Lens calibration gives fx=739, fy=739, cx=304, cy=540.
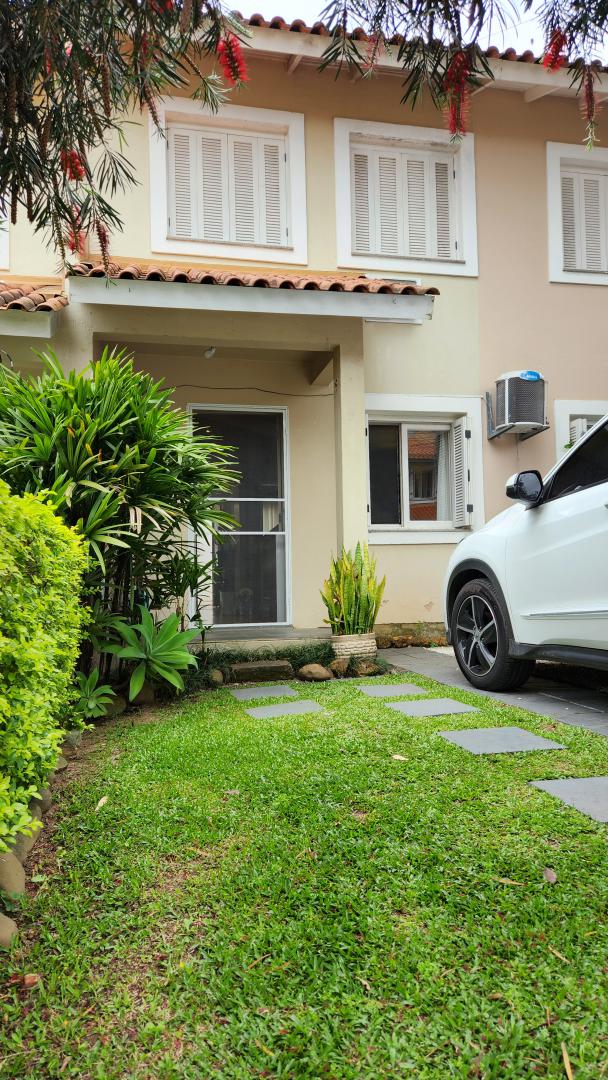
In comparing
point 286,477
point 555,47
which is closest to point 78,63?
point 555,47

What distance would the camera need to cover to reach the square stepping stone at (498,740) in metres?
3.44

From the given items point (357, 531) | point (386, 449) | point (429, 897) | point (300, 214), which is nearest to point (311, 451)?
point (386, 449)

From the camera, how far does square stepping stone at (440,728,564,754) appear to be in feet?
11.3

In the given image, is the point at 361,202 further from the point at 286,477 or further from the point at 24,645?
the point at 24,645

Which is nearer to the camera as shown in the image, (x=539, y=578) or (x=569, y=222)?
(x=539, y=578)

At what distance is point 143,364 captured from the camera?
7785 mm

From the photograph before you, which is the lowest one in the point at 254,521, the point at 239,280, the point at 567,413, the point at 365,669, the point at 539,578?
the point at 365,669

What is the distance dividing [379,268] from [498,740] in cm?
609

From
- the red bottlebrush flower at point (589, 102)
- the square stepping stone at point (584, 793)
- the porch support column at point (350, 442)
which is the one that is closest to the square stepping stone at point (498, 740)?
the square stepping stone at point (584, 793)

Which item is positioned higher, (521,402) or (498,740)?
(521,402)

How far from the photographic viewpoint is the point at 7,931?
2.05m

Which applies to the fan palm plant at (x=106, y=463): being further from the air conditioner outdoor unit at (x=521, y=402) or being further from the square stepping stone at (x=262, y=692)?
the air conditioner outdoor unit at (x=521, y=402)

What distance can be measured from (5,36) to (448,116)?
1.65 metres

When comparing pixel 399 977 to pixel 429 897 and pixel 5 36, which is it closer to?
pixel 429 897
